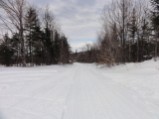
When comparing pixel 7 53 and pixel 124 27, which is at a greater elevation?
pixel 124 27

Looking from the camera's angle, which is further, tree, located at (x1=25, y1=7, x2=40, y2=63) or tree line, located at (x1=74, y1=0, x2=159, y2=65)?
tree, located at (x1=25, y1=7, x2=40, y2=63)

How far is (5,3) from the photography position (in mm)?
24500

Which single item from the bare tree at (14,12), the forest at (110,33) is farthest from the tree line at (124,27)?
the bare tree at (14,12)

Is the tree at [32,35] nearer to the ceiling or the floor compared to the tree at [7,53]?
nearer to the ceiling

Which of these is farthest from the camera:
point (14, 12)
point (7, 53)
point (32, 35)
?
point (7, 53)

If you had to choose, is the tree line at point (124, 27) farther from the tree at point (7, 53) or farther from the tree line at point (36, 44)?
the tree at point (7, 53)

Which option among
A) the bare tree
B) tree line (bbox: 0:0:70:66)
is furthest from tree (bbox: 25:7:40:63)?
the bare tree

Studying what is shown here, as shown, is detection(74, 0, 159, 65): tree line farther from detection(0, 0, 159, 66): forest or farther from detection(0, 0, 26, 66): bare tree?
detection(0, 0, 26, 66): bare tree

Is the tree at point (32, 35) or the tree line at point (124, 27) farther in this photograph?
the tree at point (32, 35)

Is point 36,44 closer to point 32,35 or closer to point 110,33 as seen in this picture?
point 32,35

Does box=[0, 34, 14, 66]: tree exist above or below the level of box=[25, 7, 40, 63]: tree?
below

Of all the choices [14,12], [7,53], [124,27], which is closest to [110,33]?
[124,27]

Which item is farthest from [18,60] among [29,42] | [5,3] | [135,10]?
[135,10]

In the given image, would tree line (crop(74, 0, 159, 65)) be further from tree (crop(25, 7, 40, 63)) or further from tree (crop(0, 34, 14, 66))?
tree (crop(0, 34, 14, 66))
